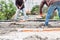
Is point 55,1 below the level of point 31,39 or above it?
above

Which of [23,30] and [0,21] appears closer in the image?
[23,30]

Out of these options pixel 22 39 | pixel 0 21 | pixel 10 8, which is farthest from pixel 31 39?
pixel 10 8

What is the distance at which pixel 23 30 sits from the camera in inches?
484

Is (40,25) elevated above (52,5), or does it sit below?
below

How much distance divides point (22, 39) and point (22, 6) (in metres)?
5.41

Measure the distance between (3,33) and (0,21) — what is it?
10.9 ft

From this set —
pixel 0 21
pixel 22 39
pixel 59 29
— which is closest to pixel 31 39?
pixel 22 39

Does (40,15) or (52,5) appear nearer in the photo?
(52,5)

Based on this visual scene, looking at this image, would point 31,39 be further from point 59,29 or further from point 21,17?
point 21,17

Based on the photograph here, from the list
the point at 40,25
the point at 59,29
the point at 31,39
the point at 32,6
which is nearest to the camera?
the point at 31,39

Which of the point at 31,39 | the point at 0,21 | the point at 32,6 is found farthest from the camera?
the point at 32,6

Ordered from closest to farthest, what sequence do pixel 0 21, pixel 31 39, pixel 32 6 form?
pixel 31 39 < pixel 0 21 < pixel 32 6

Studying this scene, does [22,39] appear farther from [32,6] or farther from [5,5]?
[32,6]

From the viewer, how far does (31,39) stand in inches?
403
